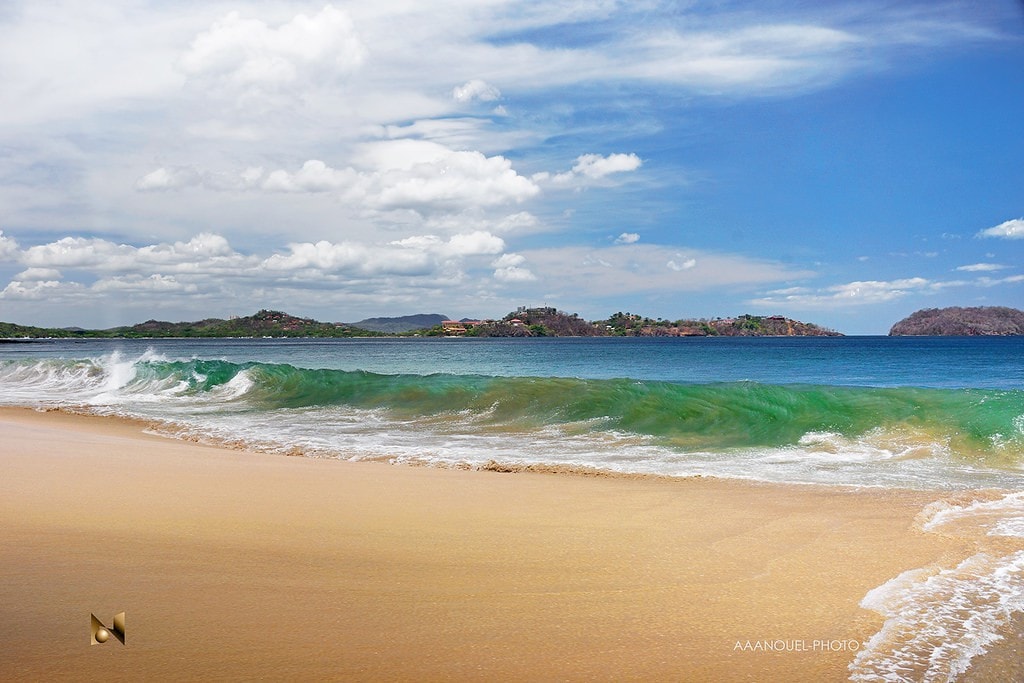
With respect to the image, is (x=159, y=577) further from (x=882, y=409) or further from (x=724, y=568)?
(x=882, y=409)

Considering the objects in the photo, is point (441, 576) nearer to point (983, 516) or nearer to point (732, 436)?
point (983, 516)

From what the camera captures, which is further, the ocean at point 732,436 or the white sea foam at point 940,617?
the ocean at point 732,436

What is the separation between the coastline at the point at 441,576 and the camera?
3504 millimetres

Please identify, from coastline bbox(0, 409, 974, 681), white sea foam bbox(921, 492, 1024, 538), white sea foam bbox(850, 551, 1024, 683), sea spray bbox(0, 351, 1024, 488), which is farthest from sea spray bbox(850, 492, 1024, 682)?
sea spray bbox(0, 351, 1024, 488)

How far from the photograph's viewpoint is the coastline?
3.50 metres

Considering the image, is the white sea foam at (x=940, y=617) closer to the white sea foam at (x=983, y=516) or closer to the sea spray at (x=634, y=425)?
the white sea foam at (x=983, y=516)

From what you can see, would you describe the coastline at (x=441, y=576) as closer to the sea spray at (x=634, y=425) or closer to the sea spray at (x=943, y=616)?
the sea spray at (x=943, y=616)

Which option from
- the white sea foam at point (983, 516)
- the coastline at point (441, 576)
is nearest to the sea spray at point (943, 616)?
the coastline at point (441, 576)

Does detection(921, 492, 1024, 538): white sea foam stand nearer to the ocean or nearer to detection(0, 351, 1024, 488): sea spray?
the ocean

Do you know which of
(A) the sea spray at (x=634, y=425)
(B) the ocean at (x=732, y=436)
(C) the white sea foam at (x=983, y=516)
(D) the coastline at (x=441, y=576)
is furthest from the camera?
(A) the sea spray at (x=634, y=425)

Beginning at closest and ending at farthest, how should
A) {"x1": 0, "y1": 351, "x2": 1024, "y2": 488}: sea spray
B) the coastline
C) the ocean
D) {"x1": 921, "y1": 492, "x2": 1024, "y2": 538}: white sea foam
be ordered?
the coastline
the ocean
{"x1": 921, "y1": 492, "x2": 1024, "y2": 538}: white sea foam
{"x1": 0, "y1": 351, "x2": 1024, "y2": 488}: sea spray

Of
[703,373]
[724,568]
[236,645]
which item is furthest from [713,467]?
[703,373]

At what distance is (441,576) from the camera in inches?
188

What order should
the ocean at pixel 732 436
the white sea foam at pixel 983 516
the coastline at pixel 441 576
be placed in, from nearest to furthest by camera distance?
the coastline at pixel 441 576 < the ocean at pixel 732 436 < the white sea foam at pixel 983 516
